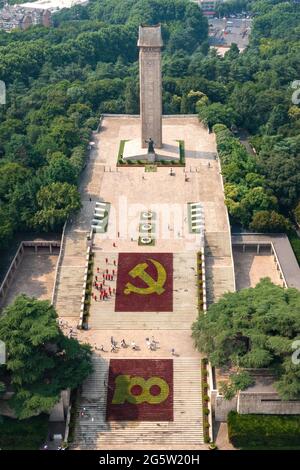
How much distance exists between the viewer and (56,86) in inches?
3957

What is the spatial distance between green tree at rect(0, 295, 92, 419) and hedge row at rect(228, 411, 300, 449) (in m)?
11.9

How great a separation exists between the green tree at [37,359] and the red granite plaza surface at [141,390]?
2992 millimetres

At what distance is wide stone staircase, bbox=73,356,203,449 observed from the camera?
48344mm

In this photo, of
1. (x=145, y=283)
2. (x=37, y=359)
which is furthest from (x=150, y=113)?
(x=37, y=359)

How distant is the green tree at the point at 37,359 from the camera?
155 ft

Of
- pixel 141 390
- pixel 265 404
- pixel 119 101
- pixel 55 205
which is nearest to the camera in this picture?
pixel 265 404

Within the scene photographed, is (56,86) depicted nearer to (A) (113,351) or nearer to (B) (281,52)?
(B) (281,52)

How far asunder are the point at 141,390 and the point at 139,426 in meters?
3.05

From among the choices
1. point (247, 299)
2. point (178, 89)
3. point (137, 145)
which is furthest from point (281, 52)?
point (247, 299)

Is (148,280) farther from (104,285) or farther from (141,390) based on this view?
(141,390)

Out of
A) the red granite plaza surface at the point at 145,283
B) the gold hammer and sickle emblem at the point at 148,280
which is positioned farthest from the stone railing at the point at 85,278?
the gold hammer and sickle emblem at the point at 148,280

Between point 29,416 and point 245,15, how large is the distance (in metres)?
155

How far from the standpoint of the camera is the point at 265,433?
157 ft

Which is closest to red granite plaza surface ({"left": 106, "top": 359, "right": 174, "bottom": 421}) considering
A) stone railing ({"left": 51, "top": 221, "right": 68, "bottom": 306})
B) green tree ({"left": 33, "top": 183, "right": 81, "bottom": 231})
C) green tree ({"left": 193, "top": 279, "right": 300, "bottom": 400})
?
green tree ({"left": 193, "top": 279, "right": 300, "bottom": 400})
